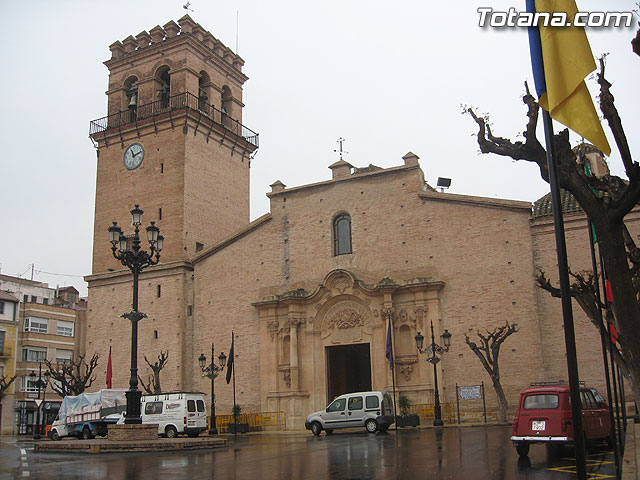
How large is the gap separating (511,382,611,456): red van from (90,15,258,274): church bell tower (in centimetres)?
2523

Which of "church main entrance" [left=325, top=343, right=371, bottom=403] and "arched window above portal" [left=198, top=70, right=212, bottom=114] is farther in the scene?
"arched window above portal" [left=198, top=70, right=212, bottom=114]

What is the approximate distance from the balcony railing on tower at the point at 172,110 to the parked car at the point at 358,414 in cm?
1964

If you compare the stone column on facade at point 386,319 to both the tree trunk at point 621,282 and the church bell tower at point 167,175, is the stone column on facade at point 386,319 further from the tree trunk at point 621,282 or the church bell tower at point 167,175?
the tree trunk at point 621,282

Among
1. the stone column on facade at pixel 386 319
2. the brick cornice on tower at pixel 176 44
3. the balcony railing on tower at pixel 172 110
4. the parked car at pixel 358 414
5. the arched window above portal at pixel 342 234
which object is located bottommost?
the parked car at pixel 358 414

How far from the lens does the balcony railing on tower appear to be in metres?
38.4

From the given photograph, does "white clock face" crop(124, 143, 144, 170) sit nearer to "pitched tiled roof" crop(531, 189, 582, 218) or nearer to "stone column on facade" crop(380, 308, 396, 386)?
"stone column on facade" crop(380, 308, 396, 386)

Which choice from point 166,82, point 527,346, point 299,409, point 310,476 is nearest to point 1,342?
point 166,82

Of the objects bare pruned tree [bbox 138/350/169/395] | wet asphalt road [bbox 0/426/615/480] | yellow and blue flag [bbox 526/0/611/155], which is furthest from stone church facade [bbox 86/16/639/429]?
yellow and blue flag [bbox 526/0/611/155]

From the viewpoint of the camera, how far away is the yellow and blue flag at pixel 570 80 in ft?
22.1

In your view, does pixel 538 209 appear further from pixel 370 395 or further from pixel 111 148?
pixel 111 148

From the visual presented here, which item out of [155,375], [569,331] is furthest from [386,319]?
[569,331]

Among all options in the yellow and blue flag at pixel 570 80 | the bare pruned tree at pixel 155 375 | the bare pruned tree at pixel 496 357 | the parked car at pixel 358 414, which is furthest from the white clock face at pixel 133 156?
the yellow and blue flag at pixel 570 80

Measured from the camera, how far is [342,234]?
112ft

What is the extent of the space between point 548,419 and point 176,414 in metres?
17.0
